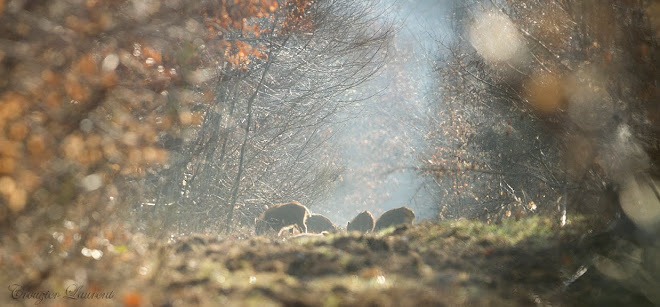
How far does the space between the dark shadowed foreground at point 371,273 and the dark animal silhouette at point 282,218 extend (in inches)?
357

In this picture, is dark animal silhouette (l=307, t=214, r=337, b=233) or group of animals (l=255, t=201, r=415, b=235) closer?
group of animals (l=255, t=201, r=415, b=235)

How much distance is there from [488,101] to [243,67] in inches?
220

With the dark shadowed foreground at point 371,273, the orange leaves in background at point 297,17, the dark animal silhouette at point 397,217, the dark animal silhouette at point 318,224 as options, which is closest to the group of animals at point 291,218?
the dark animal silhouette at point 397,217

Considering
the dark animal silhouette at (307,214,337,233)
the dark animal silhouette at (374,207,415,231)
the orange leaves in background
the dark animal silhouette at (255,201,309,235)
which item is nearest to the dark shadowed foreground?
the orange leaves in background

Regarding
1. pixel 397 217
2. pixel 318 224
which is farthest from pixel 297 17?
pixel 318 224

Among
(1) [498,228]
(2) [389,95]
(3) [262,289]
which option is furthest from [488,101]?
(2) [389,95]

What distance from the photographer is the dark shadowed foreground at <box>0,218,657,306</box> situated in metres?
5.04

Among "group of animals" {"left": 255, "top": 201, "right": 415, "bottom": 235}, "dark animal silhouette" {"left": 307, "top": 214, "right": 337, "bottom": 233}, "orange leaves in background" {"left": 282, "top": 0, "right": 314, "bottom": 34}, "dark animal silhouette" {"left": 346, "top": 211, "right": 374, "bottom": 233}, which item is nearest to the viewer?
"orange leaves in background" {"left": 282, "top": 0, "right": 314, "bottom": 34}

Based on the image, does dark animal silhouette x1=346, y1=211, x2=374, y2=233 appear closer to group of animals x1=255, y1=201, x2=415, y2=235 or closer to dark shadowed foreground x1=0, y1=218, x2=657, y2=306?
group of animals x1=255, y1=201, x2=415, y2=235

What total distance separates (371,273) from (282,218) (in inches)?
486

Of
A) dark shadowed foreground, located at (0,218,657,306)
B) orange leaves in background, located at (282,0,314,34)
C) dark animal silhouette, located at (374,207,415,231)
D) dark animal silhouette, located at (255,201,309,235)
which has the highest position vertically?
orange leaves in background, located at (282,0,314,34)

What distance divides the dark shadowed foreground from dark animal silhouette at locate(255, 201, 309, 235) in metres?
9.08

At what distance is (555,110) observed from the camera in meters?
10.8

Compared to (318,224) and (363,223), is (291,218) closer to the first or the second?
(363,223)
